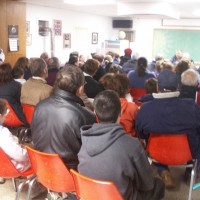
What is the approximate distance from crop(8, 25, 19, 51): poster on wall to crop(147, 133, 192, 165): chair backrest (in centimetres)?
490

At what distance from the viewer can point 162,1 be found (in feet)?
21.2

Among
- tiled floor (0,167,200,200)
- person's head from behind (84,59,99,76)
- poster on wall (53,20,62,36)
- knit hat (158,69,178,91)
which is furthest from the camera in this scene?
poster on wall (53,20,62,36)

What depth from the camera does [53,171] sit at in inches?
80.0

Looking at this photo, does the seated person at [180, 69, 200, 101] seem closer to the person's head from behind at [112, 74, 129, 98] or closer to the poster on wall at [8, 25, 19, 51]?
the person's head from behind at [112, 74, 129, 98]

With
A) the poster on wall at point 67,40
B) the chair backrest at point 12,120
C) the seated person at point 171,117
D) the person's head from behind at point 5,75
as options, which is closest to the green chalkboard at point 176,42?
the poster on wall at point 67,40

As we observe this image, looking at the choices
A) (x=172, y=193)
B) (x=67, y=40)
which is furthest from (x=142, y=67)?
(x=67, y=40)

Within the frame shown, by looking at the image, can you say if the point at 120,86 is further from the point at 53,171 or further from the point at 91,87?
the point at 53,171

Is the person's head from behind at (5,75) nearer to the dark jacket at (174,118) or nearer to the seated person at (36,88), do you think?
the seated person at (36,88)

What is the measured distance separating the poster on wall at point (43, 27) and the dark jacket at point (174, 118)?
20.1ft

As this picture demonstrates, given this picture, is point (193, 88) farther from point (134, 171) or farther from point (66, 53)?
point (66, 53)

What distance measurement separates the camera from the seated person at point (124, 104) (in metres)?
2.95

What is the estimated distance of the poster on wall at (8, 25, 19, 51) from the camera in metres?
6.57

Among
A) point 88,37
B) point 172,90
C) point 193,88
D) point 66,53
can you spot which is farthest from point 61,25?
point 172,90

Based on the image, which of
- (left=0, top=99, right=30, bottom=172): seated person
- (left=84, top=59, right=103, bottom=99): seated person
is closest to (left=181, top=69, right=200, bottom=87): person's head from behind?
(left=84, top=59, right=103, bottom=99): seated person
